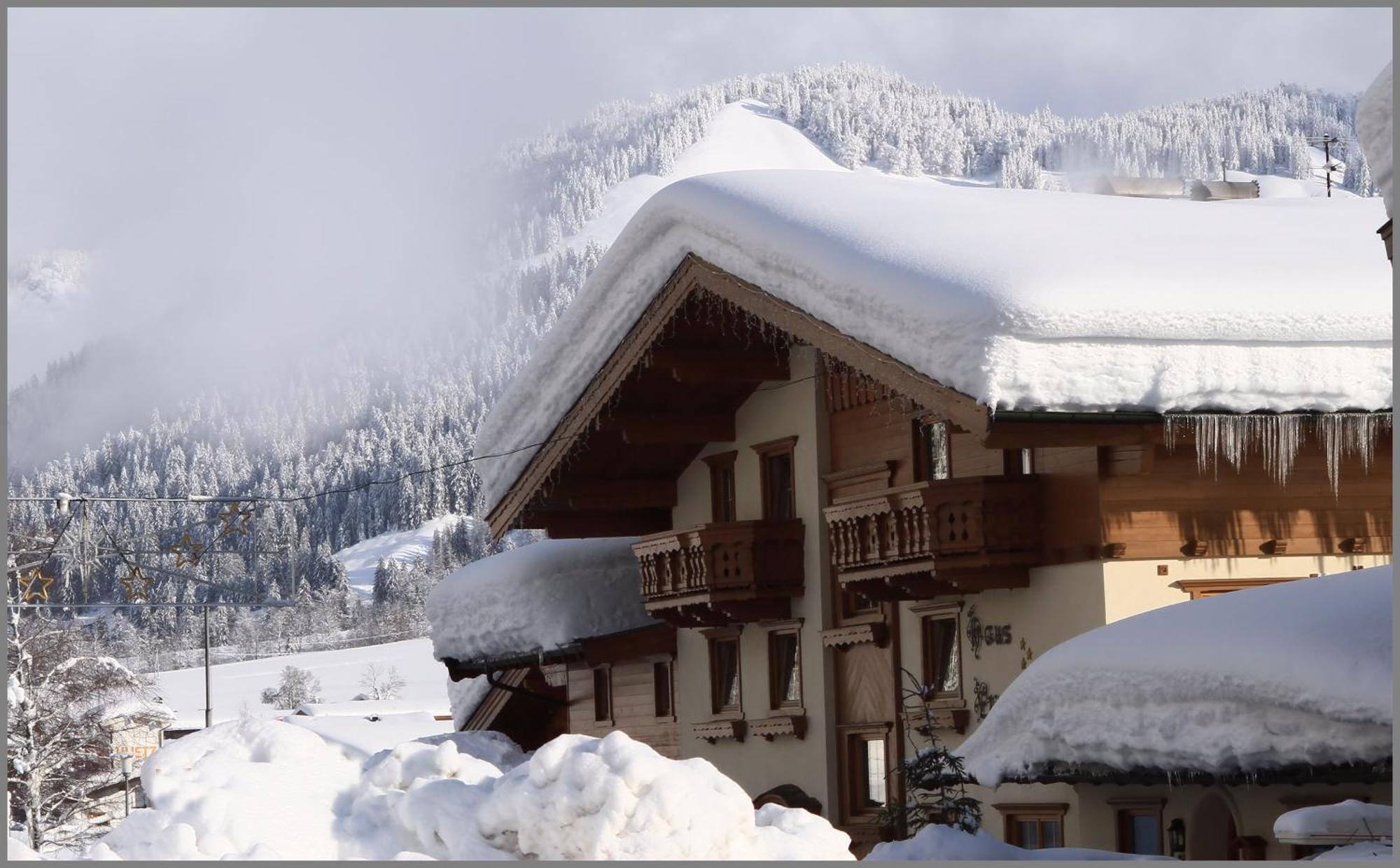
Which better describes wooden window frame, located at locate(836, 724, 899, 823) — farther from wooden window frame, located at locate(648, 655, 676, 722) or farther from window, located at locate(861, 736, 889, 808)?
wooden window frame, located at locate(648, 655, 676, 722)

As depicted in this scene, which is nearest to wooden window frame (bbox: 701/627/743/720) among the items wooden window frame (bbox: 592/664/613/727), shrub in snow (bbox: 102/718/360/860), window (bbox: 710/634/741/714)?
window (bbox: 710/634/741/714)

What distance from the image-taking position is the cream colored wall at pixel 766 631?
19.6 metres

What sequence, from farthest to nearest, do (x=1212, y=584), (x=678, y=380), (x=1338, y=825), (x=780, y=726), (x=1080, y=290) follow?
1. (x=780, y=726)
2. (x=678, y=380)
3. (x=1212, y=584)
4. (x=1080, y=290)
5. (x=1338, y=825)

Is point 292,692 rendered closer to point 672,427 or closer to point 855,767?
point 672,427

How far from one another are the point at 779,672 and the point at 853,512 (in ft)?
13.0

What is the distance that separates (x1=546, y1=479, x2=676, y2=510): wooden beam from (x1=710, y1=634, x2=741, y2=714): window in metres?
1.83

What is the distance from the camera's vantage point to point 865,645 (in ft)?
62.1

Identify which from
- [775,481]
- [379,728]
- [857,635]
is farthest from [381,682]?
[857,635]

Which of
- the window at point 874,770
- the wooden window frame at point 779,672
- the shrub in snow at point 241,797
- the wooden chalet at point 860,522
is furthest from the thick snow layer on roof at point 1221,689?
the wooden window frame at point 779,672

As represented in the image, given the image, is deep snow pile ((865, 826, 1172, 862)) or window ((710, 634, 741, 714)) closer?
deep snow pile ((865, 826, 1172, 862))

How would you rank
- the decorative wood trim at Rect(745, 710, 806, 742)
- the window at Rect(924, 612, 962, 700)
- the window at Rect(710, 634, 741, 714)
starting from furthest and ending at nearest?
the window at Rect(710, 634, 741, 714) < the decorative wood trim at Rect(745, 710, 806, 742) < the window at Rect(924, 612, 962, 700)

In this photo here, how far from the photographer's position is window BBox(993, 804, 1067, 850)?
15.5 m

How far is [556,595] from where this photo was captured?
23.5 meters

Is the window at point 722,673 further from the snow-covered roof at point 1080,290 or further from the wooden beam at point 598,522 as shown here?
the snow-covered roof at point 1080,290
